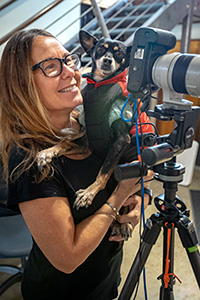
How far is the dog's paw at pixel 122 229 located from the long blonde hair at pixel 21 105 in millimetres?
386

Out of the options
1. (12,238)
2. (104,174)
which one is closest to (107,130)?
(104,174)

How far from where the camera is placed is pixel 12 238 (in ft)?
5.13

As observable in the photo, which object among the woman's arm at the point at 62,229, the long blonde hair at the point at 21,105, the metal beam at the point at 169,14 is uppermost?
the metal beam at the point at 169,14

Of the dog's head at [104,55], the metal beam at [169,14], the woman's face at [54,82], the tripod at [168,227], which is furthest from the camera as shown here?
the metal beam at [169,14]

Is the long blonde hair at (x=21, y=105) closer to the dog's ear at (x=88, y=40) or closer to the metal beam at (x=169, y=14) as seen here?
the dog's ear at (x=88, y=40)

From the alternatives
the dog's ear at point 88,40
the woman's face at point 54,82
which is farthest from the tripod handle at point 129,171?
the dog's ear at point 88,40

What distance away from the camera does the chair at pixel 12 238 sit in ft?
4.87

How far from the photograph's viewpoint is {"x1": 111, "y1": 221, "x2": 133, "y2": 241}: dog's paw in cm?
99

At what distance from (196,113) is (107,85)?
56cm

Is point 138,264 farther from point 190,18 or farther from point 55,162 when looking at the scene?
point 190,18

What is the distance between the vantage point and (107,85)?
1.16 m

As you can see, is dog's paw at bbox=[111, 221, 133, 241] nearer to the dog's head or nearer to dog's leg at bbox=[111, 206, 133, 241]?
dog's leg at bbox=[111, 206, 133, 241]

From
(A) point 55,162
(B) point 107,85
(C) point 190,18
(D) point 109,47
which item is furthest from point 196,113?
(C) point 190,18

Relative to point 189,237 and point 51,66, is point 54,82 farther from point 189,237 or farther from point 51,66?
point 189,237
